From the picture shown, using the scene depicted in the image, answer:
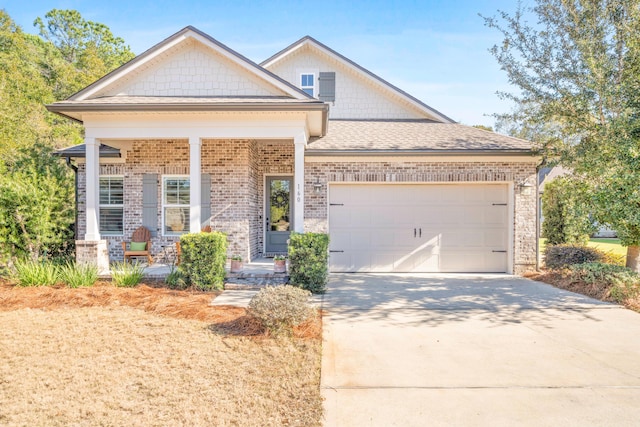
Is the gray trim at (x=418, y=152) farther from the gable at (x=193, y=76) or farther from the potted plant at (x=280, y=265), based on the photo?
the potted plant at (x=280, y=265)

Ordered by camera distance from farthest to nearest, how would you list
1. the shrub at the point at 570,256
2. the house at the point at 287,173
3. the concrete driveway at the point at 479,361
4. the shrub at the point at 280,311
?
1. the shrub at the point at 570,256
2. the house at the point at 287,173
3. the shrub at the point at 280,311
4. the concrete driveway at the point at 479,361

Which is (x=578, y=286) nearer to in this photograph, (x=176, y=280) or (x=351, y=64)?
(x=176, y=280)

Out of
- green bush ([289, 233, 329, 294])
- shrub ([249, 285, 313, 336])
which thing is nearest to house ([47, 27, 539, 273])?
green bush ([289, 233, 329, 294])

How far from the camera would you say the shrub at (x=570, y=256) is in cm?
905

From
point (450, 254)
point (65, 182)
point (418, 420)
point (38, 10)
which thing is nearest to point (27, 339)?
point (418, 420)

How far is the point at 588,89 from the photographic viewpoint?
857 cm

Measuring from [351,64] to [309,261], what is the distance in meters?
7.66

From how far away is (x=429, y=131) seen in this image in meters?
11.3

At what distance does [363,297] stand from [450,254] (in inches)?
148

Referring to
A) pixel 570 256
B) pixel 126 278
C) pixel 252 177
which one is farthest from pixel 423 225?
pixel 126 278

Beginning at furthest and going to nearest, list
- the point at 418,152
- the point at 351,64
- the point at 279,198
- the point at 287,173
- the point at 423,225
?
1. the point at 351,64
2. the point at 279,198
3. the point at 287,173
4. the point at 423,225
5. the point at 418,152

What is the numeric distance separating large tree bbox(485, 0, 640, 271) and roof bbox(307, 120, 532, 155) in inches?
36.4

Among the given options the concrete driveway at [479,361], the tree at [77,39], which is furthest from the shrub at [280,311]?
the tree at [77,39]

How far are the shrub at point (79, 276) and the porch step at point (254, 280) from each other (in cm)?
260
